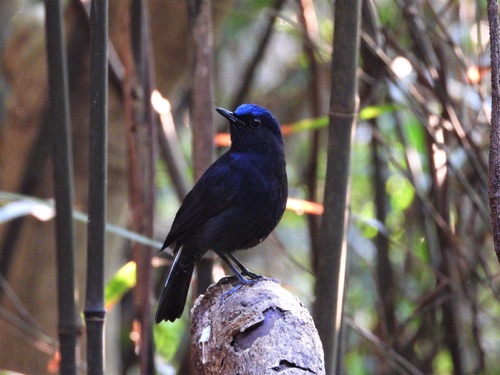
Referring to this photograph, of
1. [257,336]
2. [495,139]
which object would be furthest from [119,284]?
[495,139]

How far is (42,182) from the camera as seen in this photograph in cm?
466

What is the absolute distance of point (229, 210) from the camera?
A: 9.89 ft

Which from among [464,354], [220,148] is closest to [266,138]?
[464,354]

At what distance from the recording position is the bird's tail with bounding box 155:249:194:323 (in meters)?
2.79

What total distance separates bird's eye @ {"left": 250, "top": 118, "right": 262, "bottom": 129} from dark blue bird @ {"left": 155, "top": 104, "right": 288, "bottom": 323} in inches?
5.5

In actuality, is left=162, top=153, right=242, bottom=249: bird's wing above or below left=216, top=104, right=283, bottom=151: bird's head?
below

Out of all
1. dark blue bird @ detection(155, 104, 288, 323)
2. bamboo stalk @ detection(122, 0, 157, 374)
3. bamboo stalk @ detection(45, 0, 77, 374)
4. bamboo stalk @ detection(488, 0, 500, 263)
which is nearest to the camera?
bamboo stalk @ detection(488, 0, 500, 263)

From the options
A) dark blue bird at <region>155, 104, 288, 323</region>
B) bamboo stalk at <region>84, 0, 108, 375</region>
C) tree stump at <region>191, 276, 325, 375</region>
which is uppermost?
dark blue bird at <region>155, 104, 288, 323</region>

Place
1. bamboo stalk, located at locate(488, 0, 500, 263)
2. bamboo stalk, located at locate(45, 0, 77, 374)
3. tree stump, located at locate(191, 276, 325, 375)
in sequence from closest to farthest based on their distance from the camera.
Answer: bamboo stalk, located at locate(488, 0, 500, 263) < tree stump, located at locate(191, 276, 325, 375) < bamboo stalk, located at locate(45, 0, 77, 374)

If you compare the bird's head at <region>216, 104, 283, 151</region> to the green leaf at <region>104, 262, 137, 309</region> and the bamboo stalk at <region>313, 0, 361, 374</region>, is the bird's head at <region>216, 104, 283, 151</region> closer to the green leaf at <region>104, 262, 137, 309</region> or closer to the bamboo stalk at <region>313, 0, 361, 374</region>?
the green leaf at <region>104, 262, 137, 309</region>

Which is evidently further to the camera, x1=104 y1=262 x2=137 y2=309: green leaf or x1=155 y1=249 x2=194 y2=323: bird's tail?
x1=104 y1=262 x2=137 y2=309: green leaf

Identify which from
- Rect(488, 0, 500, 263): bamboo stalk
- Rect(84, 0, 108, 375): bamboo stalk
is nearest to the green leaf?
Rect(84, 0, 108, 375): bamboo stalk

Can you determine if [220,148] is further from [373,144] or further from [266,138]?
[266,138]

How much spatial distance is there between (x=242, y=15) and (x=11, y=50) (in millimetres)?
1470
